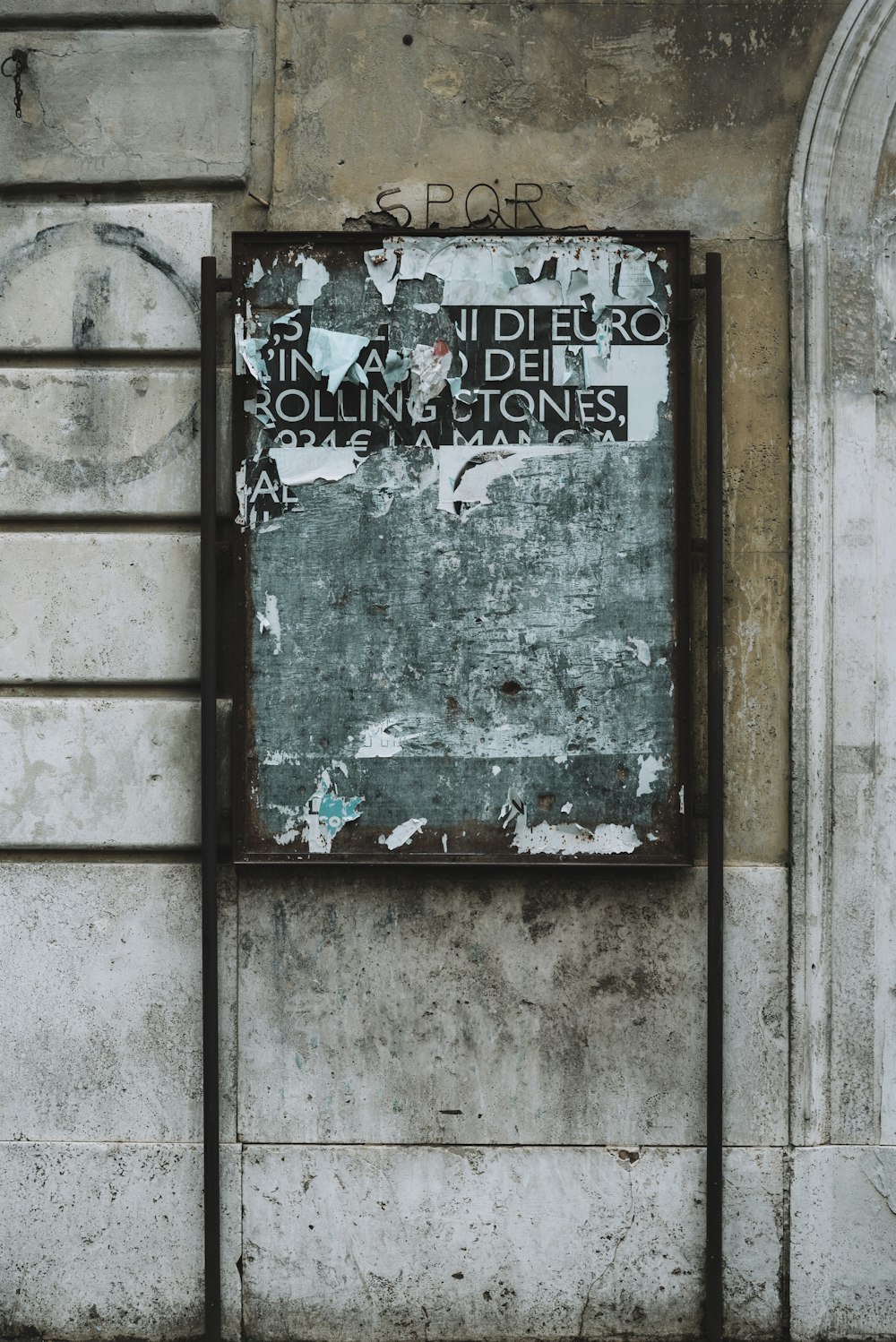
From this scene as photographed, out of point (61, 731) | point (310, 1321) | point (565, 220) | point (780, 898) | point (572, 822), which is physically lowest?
point (310, 1321)

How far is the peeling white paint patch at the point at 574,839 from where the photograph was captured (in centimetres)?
359

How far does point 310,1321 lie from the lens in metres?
3.62

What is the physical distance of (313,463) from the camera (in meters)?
3.59

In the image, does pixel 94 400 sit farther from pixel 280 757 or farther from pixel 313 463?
pixel 280 757

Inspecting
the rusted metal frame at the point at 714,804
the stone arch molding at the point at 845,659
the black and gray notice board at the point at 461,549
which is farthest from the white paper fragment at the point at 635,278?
the stone arch molding at the point at 845,659

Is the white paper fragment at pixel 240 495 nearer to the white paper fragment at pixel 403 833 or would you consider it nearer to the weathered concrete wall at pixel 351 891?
the weathered concrete wall at pixel 351 891

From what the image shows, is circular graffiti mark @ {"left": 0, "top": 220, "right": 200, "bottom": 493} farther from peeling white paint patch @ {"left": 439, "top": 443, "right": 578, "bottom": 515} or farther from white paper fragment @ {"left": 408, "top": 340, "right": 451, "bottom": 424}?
peeling white paint patch @ {"left": 439, "top": 443, "right": 578, "bottom": 515}

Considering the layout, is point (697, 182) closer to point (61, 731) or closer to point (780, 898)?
point (780, 898)

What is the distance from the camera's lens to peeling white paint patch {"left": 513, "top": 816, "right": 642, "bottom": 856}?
3.59 metres

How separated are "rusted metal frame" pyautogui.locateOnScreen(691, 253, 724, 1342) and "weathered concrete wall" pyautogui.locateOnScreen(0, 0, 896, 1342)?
3.6 inches

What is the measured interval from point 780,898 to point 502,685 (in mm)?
1151

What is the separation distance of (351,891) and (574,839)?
0.76m

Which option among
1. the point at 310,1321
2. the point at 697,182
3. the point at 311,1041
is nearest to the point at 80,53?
the point at 697,182

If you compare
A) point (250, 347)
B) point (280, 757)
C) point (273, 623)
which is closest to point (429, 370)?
point (250, 347)
